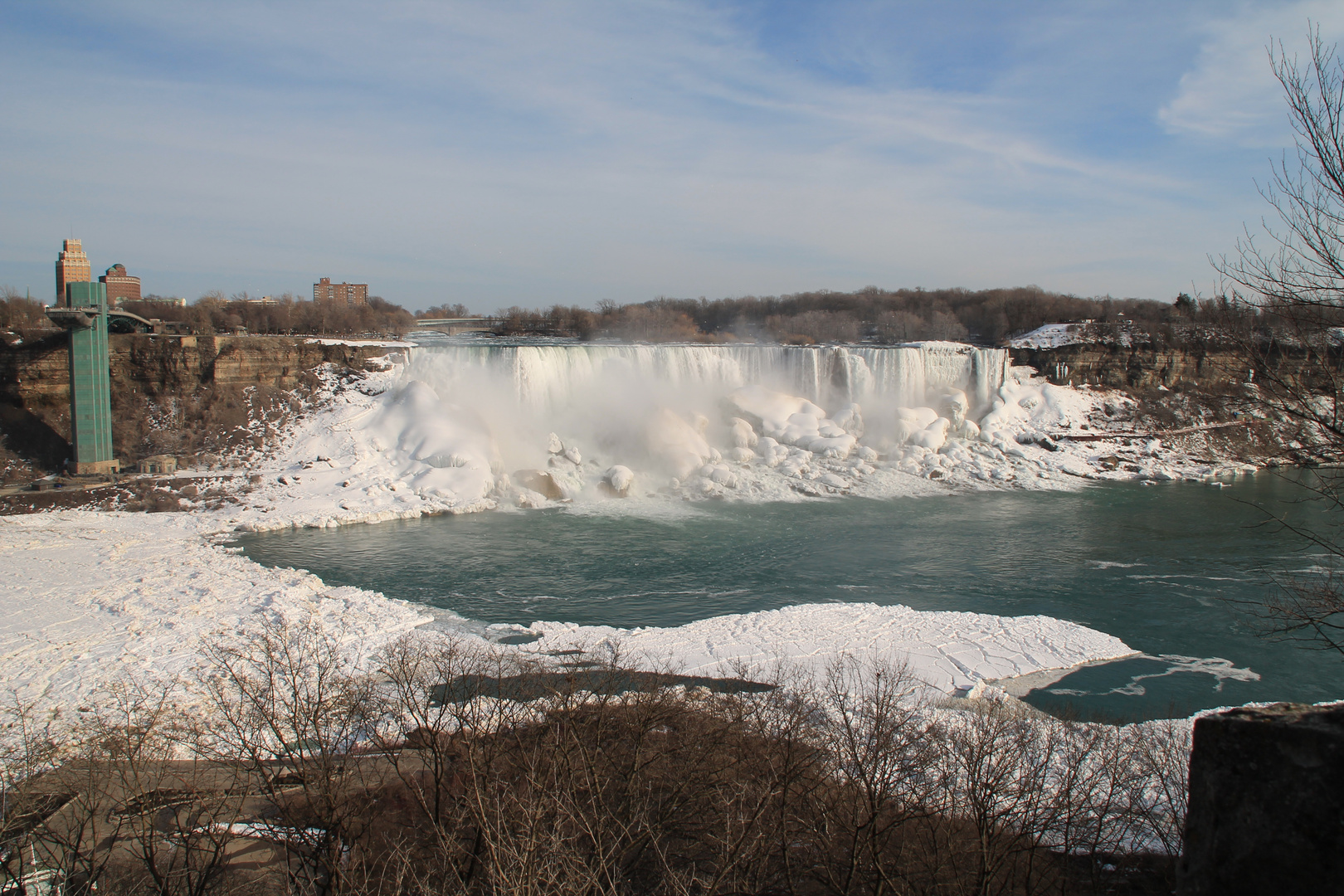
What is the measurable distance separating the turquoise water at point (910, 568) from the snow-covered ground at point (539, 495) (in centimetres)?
113

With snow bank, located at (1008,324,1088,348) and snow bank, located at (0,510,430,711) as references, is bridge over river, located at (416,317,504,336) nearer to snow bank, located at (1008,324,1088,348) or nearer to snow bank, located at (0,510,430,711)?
snow bank, located at (0,510,430,711)

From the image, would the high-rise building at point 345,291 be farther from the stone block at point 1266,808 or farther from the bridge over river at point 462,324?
the stone block at point 1266,808

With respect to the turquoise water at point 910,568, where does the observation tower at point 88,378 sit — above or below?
above

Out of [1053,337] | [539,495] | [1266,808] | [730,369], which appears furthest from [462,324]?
[1266,808]

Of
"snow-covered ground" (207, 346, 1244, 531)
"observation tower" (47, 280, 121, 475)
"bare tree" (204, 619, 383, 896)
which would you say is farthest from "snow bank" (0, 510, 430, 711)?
"observation tower" (47, 280, 121, 475)

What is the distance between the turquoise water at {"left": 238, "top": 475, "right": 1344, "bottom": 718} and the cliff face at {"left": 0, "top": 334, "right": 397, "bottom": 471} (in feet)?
29.2

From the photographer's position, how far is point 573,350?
34.1 m

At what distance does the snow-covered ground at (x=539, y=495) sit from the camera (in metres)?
13.1

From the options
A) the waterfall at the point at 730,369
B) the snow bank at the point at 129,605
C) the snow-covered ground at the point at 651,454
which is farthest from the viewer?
the waterfall at the point at 730,369

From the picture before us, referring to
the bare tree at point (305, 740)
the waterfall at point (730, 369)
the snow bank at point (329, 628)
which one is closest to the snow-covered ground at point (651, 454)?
the waterfall at point (730, 369)

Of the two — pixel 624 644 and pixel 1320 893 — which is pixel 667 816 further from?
pixel 624 644

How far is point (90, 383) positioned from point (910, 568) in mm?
26570

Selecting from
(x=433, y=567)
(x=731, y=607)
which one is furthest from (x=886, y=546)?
(x=433, y=567)

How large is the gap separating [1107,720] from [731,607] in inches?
279
